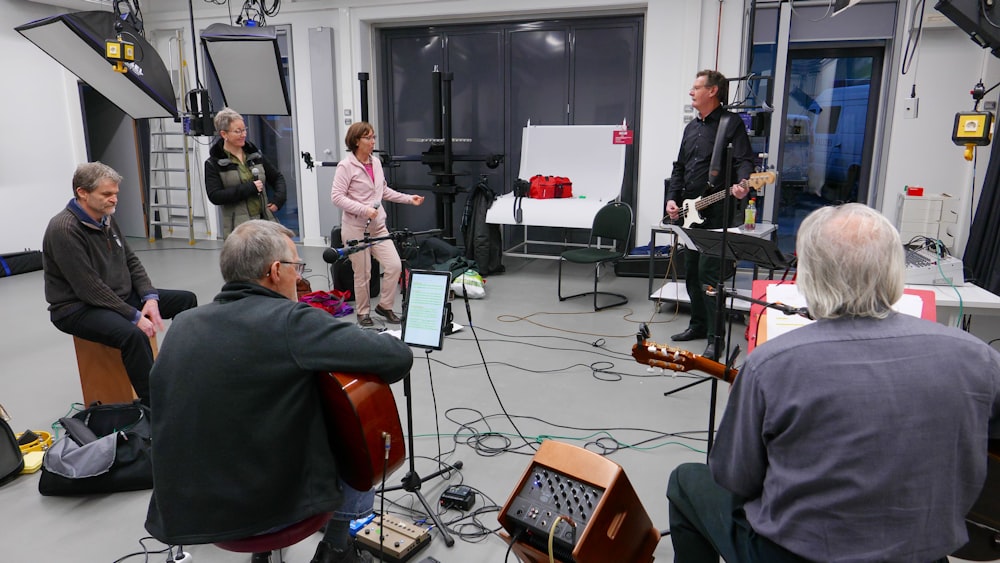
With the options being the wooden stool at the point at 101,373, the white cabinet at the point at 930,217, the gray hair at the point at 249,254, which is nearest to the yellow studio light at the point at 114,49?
the wooden stool at the point at 101,373

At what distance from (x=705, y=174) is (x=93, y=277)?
136 inches

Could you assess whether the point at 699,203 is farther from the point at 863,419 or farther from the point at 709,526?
the point at 863,419

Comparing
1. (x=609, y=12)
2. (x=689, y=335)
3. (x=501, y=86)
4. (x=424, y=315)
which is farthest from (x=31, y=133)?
(x=689, y=335)

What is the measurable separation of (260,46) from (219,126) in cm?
128

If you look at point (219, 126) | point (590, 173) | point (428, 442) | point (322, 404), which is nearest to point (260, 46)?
point (219, 126)

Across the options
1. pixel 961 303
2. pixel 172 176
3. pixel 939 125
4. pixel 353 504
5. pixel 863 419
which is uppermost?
pixel 939 125

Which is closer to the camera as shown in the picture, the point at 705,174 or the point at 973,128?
the point at 973,128

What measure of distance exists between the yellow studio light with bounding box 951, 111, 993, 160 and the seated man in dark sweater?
4298 millimetres

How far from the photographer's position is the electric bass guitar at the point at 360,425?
5.38 ft

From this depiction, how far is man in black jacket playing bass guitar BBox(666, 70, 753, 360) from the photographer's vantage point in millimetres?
3982

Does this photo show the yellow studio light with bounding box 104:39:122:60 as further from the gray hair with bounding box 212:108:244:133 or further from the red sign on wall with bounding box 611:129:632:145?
the red sign on wall with bounding box 611:129:632:145

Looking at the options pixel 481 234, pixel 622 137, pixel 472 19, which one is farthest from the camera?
pixel 472 19

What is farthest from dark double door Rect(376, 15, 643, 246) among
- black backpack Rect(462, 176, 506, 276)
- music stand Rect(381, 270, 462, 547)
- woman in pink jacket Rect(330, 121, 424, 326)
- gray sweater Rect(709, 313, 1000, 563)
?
gray sweater Rect(709, 313, 1000, 563)

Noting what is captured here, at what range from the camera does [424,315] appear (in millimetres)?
2432
